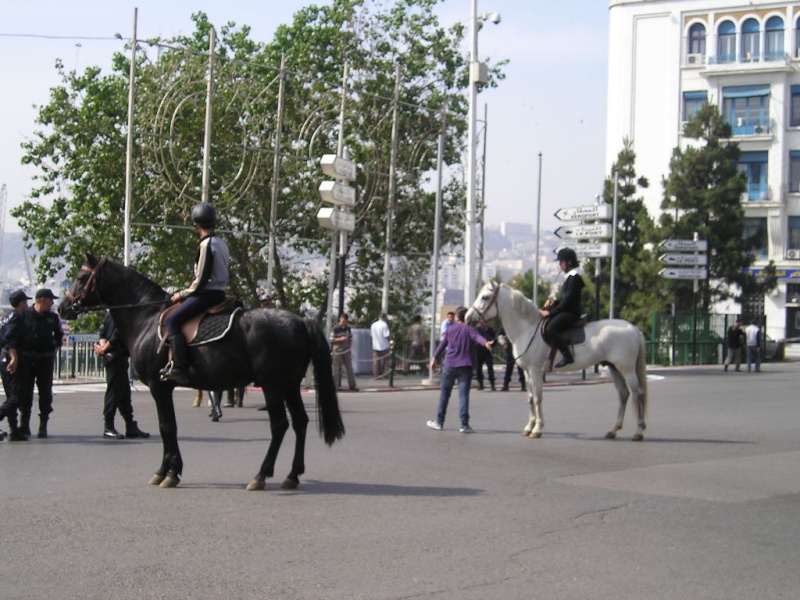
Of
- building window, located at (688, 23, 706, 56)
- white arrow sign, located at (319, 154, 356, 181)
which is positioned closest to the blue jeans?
white arrow sign, located at (319, 154, 356, 181)

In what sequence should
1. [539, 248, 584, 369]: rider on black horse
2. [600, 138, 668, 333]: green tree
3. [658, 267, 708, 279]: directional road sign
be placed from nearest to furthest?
[539, 248, 584, 369]: rider on black horse → [658, 267, 708, 279]: directional road sign → [600, 138, 668, 333]: green tree

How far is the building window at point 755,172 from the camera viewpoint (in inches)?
2554

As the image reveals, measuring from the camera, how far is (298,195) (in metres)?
38.1

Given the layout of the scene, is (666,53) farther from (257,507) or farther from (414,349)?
(257,507)

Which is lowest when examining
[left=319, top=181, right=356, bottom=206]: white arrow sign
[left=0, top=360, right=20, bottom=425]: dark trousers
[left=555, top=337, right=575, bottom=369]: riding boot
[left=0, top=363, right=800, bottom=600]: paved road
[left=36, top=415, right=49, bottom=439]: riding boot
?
[left=0, top=363, right=800, bottom=600]: paved road

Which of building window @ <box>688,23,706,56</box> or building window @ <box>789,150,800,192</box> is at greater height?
building window @ <box>688,23,706,56</box>

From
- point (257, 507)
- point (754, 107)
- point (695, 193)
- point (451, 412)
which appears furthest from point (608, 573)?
point (754, 107)

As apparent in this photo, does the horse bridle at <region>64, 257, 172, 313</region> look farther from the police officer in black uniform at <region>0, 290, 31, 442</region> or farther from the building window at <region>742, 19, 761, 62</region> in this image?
the building window at <region>742, 19, 761, 62</region>

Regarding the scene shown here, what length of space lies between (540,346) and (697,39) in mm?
55916

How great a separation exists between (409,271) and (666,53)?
35475mm

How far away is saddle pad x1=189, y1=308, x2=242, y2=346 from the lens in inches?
421

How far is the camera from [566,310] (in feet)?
52.2

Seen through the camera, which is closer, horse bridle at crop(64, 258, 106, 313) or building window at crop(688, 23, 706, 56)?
horse bridle at crop(64, 258, 106, 313)

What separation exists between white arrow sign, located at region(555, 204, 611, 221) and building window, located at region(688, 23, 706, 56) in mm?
37567
